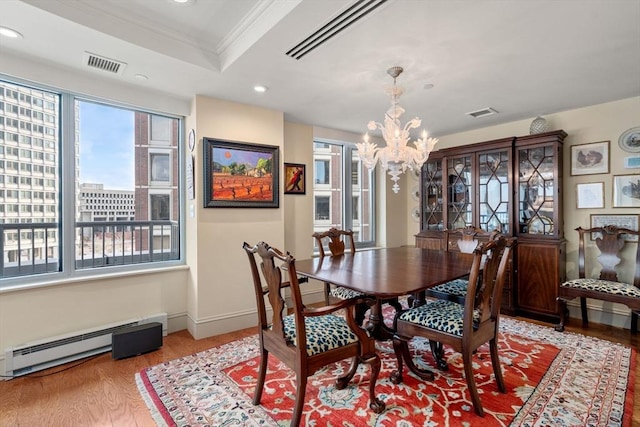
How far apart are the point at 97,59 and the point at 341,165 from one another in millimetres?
3233

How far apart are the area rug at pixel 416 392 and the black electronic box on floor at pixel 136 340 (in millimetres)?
372

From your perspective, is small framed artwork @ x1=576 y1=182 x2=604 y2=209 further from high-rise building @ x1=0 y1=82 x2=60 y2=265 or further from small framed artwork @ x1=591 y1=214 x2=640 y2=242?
high-rise building @ x1=0 y1=82 x2=60 y2=265

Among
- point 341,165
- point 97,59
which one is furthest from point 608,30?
point 97,59

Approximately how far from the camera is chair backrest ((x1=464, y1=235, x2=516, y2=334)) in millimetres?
1751

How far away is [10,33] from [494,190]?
478 centimetres

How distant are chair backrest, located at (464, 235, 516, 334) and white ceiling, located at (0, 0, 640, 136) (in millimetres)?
1369

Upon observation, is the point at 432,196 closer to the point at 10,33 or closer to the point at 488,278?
the point at 488,278

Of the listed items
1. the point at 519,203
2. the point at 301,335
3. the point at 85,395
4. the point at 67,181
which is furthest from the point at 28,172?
the point at 519,203

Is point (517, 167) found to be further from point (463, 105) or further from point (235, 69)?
point (235, 69)

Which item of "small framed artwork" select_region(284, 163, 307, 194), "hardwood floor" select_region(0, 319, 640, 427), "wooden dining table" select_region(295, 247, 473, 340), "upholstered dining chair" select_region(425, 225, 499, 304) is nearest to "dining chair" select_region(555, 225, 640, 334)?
"hardwood floor" select_region(0, 319, 640, 427)

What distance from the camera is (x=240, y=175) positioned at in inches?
128

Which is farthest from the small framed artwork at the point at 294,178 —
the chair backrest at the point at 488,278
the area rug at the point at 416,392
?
the chair backrest at the point at 488,278

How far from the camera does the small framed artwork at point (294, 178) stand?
3.90 meters

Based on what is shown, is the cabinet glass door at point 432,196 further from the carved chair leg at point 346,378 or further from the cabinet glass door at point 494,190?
the carved chair leg at point 346,378
